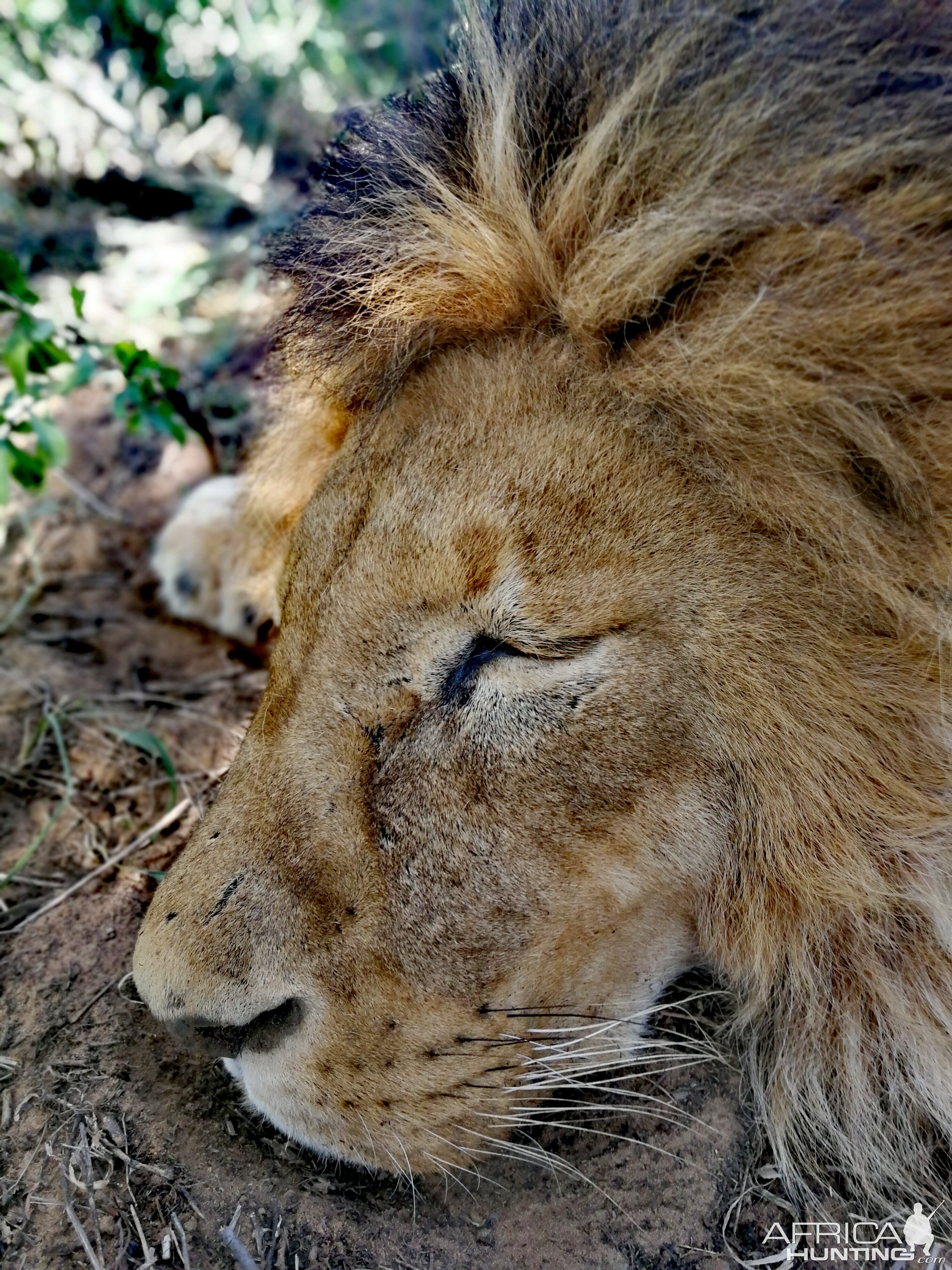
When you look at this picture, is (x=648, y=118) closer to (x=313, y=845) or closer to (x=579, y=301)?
(x=579, y=301)

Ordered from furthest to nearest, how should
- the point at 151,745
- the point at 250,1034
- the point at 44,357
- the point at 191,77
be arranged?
1. the point at 191,77
2. the point at 44,357
3. the point at 151,745
4. the point at 250,1034

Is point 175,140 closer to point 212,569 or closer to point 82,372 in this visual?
point 82,372

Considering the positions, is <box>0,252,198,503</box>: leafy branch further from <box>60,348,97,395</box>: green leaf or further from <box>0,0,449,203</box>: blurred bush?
<box>0,0,449,203</box>: blurred bush

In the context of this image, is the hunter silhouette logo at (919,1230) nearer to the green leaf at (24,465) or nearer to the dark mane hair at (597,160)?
the dark mane hair at (597,160)

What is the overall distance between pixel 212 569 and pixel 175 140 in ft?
9.71

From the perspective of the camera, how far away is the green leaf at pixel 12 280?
252cm

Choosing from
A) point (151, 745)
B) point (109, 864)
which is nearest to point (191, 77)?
point (151, 745)

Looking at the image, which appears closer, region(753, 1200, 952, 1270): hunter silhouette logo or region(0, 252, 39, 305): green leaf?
region(753, 1200, 952, 1270): hunter silhouette logo

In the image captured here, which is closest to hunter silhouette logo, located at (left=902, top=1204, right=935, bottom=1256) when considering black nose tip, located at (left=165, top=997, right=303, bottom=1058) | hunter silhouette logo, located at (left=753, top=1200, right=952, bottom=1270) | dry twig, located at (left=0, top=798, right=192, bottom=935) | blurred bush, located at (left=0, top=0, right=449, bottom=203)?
hunter silhouette logo, located at (left=753, top=1200, right=952, bottom=1270)

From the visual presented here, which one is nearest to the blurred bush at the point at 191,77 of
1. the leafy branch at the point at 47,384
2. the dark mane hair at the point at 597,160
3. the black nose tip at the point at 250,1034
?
the leafy branch at the point at 47,384

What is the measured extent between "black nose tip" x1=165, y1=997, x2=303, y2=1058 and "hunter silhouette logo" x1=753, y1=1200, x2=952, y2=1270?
2.61ft

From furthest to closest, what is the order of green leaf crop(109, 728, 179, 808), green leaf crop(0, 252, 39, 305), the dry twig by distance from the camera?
1. green leaf crop(0, 252, 39, 305)
2. green leaf crop(109, 728, 179, 808)
3. the dry twig

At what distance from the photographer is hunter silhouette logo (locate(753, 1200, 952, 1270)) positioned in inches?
63.0

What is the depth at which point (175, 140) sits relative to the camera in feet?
16.2
